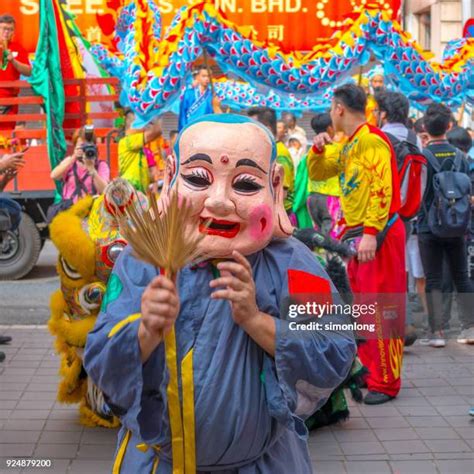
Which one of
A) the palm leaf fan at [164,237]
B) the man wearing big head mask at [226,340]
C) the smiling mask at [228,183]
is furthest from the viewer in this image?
the smiling mask at [228,183]

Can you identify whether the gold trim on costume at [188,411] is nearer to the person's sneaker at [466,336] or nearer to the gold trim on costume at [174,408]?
the gold trim on costume at [174,408]

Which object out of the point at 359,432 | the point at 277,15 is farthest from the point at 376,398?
the point at 277,15

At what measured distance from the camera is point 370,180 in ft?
18.1

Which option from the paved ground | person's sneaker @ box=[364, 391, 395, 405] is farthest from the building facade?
person's sneaker @ box=[364, 391, 395, 405]

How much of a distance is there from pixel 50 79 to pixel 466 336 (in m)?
4.68

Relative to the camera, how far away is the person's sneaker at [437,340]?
291 inches

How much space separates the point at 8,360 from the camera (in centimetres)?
688

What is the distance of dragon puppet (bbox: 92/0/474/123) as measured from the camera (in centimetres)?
729

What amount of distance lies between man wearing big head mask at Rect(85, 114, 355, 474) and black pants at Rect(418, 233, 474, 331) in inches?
194

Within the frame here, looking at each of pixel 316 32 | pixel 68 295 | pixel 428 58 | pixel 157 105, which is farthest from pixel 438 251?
pixel 316 32

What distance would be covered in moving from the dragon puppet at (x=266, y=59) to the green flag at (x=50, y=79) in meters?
1.10

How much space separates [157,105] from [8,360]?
212cm

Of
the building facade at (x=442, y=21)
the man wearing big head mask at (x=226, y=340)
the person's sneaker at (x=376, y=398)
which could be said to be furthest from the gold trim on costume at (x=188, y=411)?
the building facade at (x=442, y=21)

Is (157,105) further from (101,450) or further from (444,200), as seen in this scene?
(101,450)
